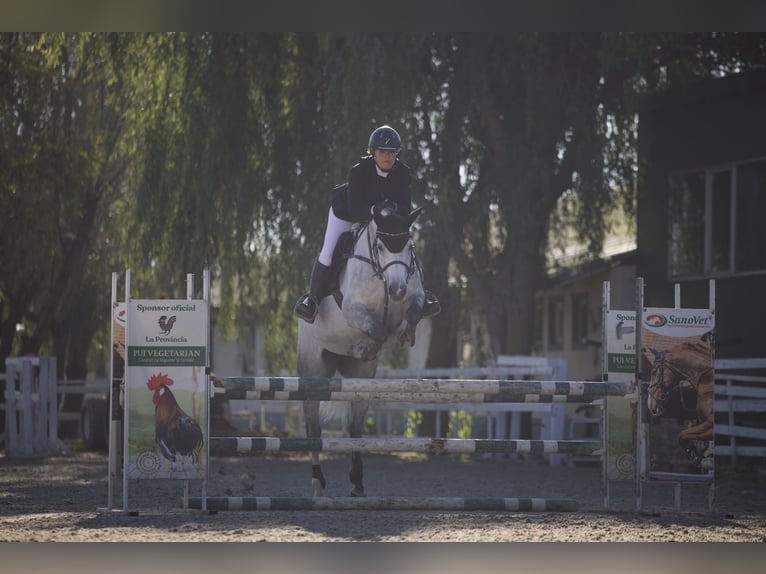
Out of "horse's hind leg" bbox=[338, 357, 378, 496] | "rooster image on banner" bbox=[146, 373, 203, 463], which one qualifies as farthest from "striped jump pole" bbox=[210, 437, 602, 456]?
"horse's hind leg" bbox=[338, 357, 378, 496]

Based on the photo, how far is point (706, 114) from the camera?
12266 millimetres

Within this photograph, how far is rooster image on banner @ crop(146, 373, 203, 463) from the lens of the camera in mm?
6020

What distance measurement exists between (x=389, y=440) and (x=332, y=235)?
1.42 meters

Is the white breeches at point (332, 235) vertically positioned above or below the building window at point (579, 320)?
above

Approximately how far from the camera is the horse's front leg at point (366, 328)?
627cm

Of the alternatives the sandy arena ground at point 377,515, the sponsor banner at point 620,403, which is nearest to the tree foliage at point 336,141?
the sandy arena ground at point 377,515

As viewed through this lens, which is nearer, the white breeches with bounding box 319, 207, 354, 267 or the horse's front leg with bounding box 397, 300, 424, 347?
the horse's front leg with bounding box 397, 300, 424, 347

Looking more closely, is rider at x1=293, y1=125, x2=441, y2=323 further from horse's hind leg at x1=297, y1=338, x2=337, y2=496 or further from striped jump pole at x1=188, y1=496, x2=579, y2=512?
striped jump pole at x1=188, y1=496, x2=579, y2=512

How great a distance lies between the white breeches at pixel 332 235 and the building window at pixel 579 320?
11.7 meters

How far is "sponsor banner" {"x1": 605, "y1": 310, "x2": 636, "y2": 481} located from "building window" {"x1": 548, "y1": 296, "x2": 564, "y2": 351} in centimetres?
1267

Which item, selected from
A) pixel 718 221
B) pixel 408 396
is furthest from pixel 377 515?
pixel 718 221

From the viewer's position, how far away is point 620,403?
666cm

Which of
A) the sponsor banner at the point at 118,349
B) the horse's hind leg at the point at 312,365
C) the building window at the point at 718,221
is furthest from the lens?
the building window at the point at 718,221

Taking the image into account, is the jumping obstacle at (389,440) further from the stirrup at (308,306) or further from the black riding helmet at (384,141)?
the black riding helmet at (384,141)
